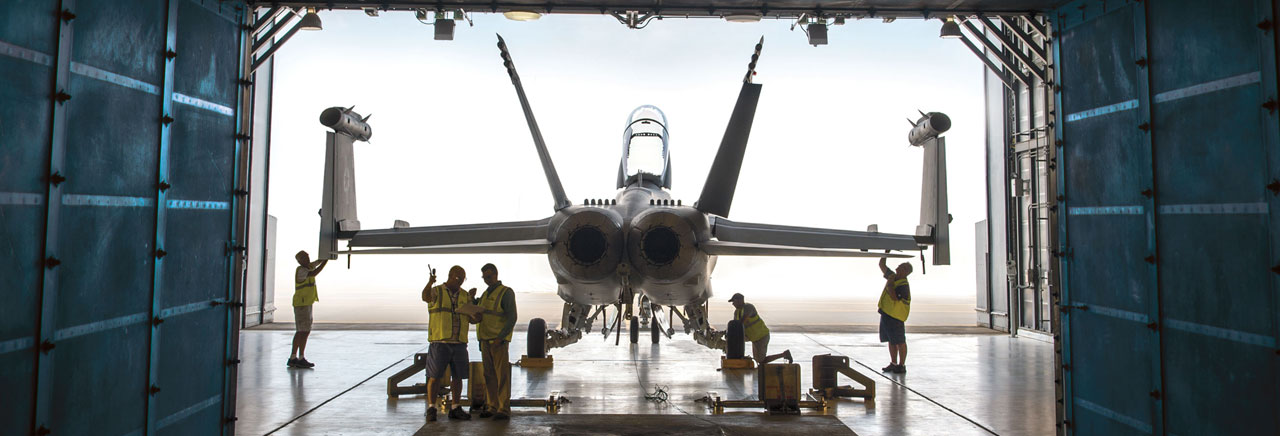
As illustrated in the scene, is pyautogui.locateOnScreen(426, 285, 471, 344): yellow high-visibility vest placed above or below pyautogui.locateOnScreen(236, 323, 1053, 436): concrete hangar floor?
above

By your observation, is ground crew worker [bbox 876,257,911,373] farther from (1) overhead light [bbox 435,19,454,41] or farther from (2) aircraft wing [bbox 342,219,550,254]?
(1) overhead light [bbox 435,19,454,41]

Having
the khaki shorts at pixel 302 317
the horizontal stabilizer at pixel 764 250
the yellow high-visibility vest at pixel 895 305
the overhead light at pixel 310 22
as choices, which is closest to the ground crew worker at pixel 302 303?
the khaki shorts at pixel 302 317

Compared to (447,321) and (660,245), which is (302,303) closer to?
(447,321)

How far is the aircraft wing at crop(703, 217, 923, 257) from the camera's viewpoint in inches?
284

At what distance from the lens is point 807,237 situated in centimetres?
741

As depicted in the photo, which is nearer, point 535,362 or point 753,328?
point 753,328

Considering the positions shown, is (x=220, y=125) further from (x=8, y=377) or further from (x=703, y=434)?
(x=703, y=434)

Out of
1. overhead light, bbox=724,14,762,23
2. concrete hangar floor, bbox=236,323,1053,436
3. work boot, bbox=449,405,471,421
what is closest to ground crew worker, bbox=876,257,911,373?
concrete hangar floor, bbox=236,323,1053,436

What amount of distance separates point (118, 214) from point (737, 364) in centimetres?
780

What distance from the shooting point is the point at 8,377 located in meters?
3.60

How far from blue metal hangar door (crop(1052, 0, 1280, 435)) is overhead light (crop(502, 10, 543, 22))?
4419mm

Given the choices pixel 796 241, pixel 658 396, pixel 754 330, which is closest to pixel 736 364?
pixel 754 330

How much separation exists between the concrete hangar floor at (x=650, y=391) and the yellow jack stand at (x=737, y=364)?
0.21 meters

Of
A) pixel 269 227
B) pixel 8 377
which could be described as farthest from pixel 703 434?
pixel 269 227
